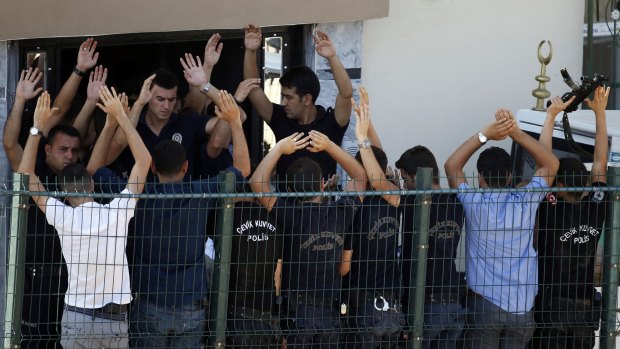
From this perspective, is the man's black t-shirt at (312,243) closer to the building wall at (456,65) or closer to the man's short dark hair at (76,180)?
the man's short dark hair at (76,180)

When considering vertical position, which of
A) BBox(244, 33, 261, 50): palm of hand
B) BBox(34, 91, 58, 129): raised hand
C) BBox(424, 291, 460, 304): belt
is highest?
BBox(244, 33, 261, 50): palm of hand

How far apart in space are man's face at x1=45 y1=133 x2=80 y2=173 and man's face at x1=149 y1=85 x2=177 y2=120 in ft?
1.96

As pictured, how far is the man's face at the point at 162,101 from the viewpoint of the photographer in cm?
758

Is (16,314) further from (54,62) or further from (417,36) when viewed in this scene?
(417,36)

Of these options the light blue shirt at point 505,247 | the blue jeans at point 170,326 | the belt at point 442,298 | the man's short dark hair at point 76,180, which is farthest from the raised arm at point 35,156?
the light blue shirt at point 505,247

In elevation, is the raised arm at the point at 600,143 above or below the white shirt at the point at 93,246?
above

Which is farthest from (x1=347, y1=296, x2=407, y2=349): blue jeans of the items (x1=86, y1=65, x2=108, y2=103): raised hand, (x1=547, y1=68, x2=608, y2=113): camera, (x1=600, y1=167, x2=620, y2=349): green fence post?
(x1=86, y1=65, x2=108, y2=103): raised hand

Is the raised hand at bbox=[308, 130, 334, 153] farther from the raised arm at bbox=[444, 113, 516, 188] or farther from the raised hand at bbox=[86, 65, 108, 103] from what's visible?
the raised hand at bbox=[86, 65, 108, 103]

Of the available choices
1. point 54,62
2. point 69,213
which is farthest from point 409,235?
point 54,62

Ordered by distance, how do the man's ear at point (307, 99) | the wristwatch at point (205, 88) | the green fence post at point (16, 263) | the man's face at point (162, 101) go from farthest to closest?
the man's ear at point (307, 99), the man's face at point (162, 101), the wristwatch at point (205, 88), the green fence post at point (16, 263)

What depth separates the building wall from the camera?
28.8 ft

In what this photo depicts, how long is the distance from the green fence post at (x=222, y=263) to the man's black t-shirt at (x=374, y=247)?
723 millimetres

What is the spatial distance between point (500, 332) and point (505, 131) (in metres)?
1.16

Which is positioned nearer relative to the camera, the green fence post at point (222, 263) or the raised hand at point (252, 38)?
the green fence post at point (222, 263)
